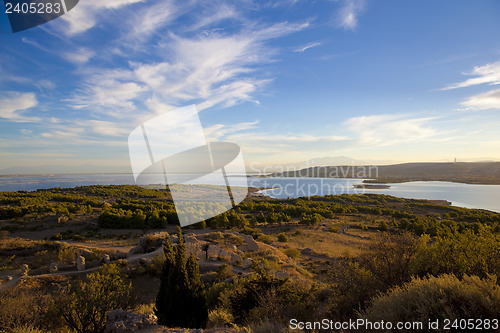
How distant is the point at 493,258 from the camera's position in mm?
7715

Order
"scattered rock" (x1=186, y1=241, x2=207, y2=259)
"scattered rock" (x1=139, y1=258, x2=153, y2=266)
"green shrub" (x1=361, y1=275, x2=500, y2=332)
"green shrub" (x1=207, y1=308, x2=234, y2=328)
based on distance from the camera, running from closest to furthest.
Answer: "green shrub" (x1=361, y1=275, x2=500, y2=332) < "green shrub" (x1=207, y1=308, x2=234, y2=328) < "scattered rock" (x1=139, y1=258, x2=153, y2=266) < "scattered rock" (x1=186, y1=241, x2=207, y2=259)

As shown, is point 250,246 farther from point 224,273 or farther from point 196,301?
point 196,301

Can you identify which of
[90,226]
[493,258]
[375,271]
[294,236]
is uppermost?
[493,258]

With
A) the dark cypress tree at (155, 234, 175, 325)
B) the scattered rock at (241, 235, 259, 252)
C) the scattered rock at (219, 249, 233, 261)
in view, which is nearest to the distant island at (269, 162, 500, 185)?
the scattered rock at (241, 235, 259, 252)

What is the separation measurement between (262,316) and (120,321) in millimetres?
4508

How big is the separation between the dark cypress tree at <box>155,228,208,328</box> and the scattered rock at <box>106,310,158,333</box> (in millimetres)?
589

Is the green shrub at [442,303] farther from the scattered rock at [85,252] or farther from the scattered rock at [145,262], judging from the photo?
the scattered rock at [85,252]

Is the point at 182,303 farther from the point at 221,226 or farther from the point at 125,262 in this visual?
the point at 221,226

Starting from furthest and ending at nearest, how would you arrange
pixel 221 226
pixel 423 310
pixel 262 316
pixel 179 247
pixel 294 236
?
Answer: pixel 221 226
pixel 294 236
pixel 179 247
pixel 262 316
pixel 423 310

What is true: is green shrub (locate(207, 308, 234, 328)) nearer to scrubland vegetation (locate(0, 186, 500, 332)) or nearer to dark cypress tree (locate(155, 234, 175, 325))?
scrubland vegetation (locate(0, 186, 500, 332))

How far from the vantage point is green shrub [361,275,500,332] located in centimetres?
456

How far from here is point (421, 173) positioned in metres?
153

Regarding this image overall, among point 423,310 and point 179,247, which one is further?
point 179,247

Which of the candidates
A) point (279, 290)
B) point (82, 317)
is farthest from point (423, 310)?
point (82, 317)
